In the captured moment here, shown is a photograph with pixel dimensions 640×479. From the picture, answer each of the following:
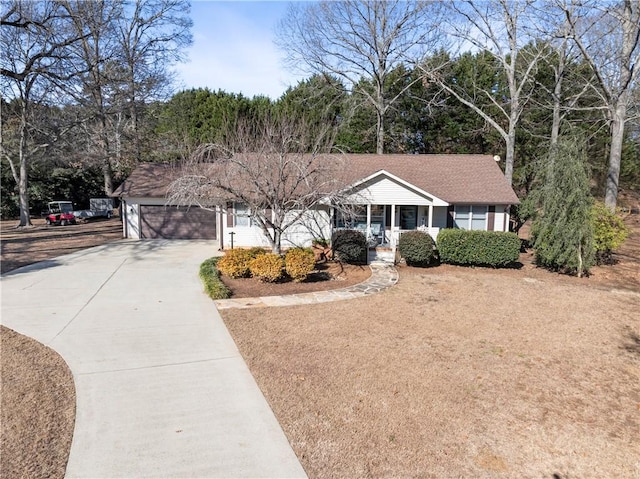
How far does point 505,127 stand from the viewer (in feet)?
87.2

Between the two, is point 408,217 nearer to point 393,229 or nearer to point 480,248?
point 393,229

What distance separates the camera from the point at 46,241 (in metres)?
18.5

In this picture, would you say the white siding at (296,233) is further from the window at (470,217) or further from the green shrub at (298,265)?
the window at (470,217)

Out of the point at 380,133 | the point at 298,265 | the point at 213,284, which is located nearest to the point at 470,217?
the point at 298,265

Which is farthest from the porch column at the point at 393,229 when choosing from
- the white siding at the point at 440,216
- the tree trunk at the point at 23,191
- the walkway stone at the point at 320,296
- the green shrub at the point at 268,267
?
the tree trunk at the point at 23,191

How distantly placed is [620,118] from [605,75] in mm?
6326

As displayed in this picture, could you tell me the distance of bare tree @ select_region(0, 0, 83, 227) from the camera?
53.4 feet

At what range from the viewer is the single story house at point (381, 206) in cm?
1608

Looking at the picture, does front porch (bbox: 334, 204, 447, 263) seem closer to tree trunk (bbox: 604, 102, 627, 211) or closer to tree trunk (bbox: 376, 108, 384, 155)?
tree trunk (bbox: 604, 102, 627, 211)

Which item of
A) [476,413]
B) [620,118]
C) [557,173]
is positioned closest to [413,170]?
[557,173]

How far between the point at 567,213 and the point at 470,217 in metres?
4.65

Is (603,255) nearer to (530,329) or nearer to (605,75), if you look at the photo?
(530,329)

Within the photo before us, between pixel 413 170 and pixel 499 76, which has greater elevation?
pixel 499 76

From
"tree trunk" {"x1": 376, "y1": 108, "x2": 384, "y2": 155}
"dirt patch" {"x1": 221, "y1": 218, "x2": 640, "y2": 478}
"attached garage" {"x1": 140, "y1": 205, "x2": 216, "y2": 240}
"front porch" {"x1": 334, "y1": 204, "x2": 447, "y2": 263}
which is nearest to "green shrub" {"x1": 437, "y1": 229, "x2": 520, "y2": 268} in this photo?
"front porch" {"x1": 334, "y1": 204, "x2": 447, "y2": 263}
